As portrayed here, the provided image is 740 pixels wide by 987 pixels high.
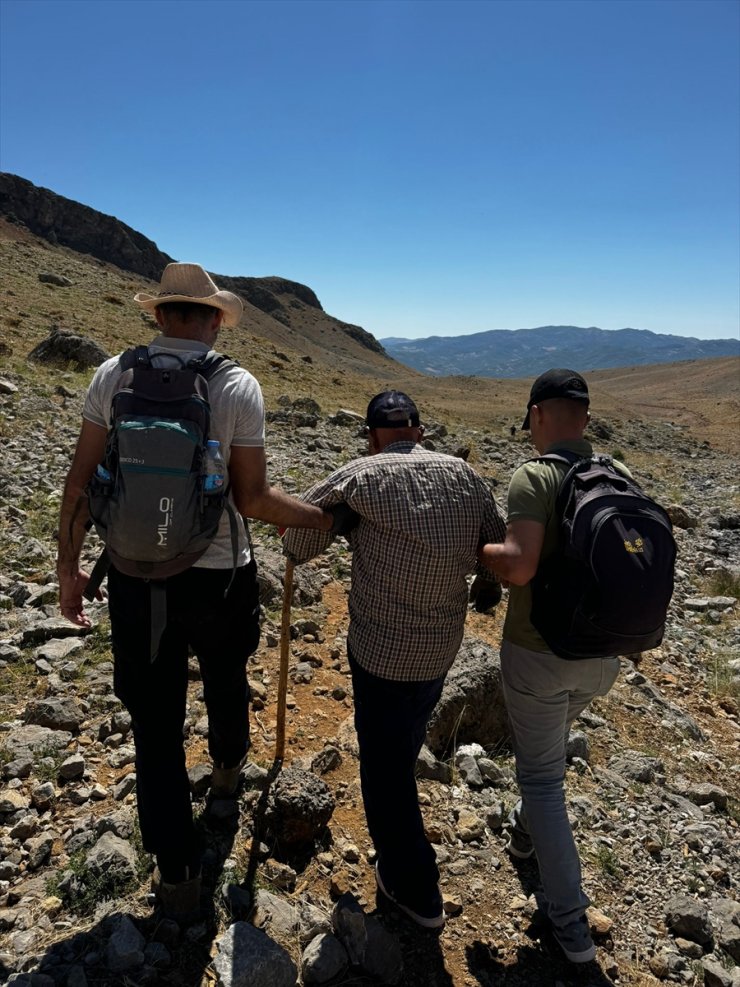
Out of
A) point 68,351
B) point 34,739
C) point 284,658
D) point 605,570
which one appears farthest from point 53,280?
point 605,570

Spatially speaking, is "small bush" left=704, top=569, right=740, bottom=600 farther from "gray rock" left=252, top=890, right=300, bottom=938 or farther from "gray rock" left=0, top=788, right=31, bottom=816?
"gray rock" left=0, top=788, right=31, bottom=816

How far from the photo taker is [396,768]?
2734mm

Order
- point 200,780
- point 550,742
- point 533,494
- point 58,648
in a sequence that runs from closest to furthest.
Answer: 1. point 533,494
2. point 550,742
3. point 200,780
4. point 58,648

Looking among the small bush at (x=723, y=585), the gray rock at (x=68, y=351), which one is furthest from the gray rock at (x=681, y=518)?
the gray rock at (x=68, y=351)

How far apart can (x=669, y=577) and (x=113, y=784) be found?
10.4ft

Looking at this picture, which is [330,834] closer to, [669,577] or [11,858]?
[11,858]

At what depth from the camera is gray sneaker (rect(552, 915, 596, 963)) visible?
2.75 meters

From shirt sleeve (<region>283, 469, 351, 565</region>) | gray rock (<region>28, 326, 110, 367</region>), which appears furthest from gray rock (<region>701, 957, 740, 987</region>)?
gray rock (<region>28, 326, 110, 367</region>)

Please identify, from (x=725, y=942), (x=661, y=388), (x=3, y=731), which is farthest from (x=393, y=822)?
(x=661, y=388)

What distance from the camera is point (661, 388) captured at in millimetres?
73000

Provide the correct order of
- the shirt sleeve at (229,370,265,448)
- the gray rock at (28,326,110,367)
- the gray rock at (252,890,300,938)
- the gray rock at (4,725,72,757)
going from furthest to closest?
the gray rock at (28,326,110,367) → the gray rock at (4,725,72,757) → the gray rock at (252,890,300,938) → the shirt sleeve at (229,370,265,448)

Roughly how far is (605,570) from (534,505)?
0.38 m

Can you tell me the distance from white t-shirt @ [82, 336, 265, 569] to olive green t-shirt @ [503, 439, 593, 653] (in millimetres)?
1080

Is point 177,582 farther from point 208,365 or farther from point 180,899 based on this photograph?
point 180,899
